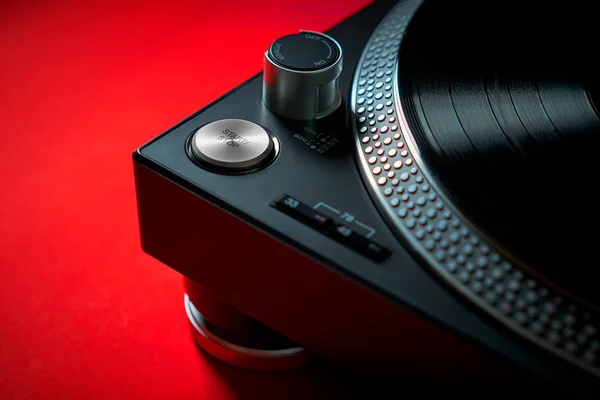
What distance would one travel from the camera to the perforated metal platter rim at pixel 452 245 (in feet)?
1.93

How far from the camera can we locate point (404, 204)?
68 centimetres

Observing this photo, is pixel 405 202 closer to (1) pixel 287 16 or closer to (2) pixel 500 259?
(2) pixel 500 259

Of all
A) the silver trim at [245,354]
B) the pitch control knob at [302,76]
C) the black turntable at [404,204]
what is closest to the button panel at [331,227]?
the black turntable at [404,204]

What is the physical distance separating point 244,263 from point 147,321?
273 millimetres

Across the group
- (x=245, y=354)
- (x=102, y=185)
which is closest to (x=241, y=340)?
(x=245, y=354)

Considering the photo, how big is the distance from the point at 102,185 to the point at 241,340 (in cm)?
38

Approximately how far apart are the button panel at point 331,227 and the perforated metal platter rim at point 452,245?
0.03 meters

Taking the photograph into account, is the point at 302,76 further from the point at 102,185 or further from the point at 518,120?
the point at 102,185

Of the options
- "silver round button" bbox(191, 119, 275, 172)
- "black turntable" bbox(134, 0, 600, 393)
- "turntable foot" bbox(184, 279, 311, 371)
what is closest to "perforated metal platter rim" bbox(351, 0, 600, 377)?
"black turntable" bbox(134, 0, 600, 393)

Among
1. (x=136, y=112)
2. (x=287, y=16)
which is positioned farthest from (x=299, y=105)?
(x=287, y=16)

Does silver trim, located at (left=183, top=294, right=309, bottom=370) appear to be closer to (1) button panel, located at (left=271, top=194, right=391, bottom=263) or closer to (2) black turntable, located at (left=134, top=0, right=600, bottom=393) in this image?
(2) black turntable, located at (left=134, top=0, right=600, bottom=393)

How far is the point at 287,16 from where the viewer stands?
4.88ft

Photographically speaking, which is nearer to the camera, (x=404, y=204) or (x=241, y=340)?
(x=404, y=204)

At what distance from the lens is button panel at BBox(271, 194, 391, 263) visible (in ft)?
2.11
